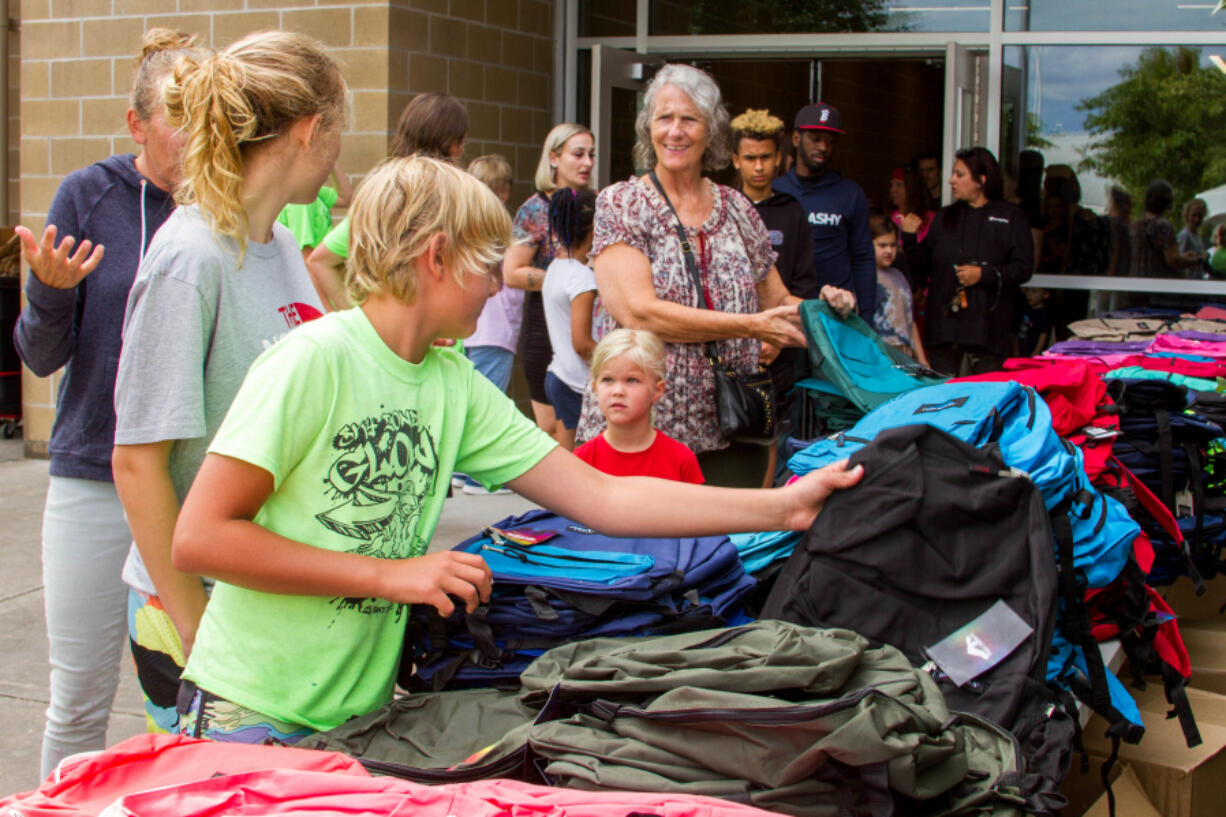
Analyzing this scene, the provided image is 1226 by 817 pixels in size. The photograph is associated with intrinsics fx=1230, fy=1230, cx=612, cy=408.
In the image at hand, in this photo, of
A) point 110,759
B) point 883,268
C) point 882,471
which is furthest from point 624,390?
point 883,268

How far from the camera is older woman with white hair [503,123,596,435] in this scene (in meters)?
6.27

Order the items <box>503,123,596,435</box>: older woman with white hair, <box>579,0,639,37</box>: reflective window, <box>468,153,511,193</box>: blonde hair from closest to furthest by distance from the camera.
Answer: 1. <box>503,123,596,435</box>: older woman with white hair
2. <box>468,153,511,193</box>: blonde hair
3. <box>579,0,639,37</box>: reflective window

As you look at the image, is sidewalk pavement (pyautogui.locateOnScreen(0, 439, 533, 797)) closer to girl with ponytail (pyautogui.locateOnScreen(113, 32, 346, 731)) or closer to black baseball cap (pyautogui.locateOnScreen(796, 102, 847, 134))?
girl with ponytail (pyautogui.locateOnScreen(113, 32, 346, 731))

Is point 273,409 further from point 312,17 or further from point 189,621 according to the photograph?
point 312,17

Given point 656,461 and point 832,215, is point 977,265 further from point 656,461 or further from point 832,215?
point 656,461

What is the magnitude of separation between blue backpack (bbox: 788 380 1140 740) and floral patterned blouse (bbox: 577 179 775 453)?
76 cm

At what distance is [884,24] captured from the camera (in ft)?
27.8

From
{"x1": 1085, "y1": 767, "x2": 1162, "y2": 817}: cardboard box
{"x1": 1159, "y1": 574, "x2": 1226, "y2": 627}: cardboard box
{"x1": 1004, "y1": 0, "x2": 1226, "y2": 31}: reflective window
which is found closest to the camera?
{"x1": 1085, "y1": 767, "x2": 1162, "y2": 817}: cardboard box

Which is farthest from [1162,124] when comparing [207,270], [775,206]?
[207,270]

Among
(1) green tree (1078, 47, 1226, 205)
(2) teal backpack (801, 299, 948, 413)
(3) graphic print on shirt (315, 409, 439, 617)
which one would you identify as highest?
(1) green tree (1078, 47, 1226, 205)

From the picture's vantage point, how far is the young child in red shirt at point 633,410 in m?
3.57

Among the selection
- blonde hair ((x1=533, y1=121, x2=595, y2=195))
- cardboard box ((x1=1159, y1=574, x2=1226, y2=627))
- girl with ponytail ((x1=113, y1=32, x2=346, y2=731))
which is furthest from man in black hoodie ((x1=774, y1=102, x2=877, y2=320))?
girl with ponytail ((x1=113, y1=32, x2=346, y2=731))

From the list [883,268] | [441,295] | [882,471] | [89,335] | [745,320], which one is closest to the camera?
[441,295]

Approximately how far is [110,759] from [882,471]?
1.39 meters
